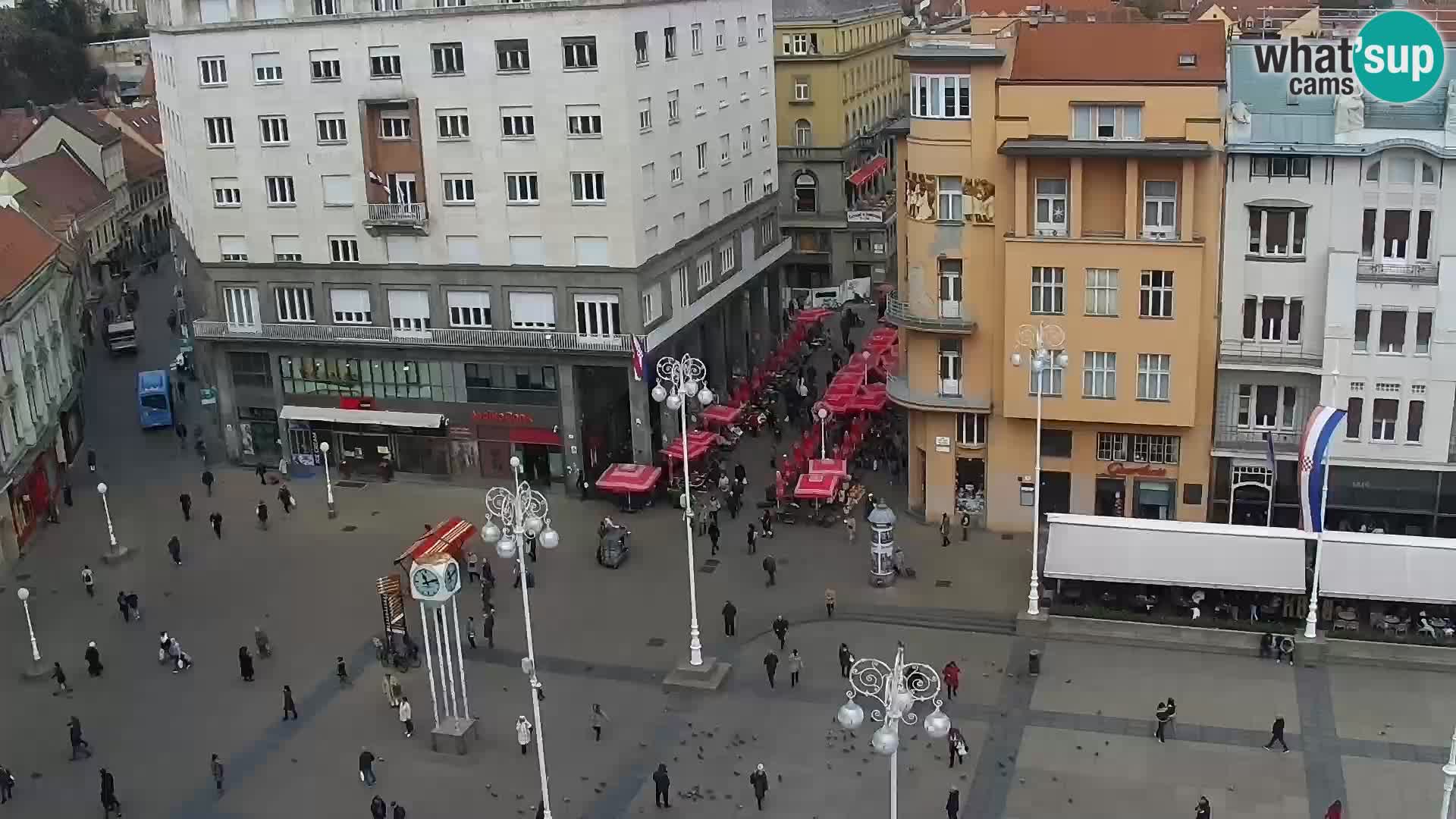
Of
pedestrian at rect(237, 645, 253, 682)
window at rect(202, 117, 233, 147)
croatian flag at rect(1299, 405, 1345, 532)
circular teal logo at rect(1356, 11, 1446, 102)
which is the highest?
circular teal logo at rect(1356, 11, 1446, 102)

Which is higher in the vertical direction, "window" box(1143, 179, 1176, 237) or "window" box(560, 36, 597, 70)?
"window" box(560, 36, 597, 70)

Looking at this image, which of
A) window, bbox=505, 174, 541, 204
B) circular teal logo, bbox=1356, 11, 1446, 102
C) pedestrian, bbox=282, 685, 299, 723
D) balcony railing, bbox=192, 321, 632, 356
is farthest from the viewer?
balcony railing, bbox=192, 321, 632, 356

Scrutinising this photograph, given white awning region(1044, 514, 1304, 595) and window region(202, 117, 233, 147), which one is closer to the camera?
white awning region(1044, 514, 1304, 595)

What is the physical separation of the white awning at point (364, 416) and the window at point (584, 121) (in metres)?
13.5

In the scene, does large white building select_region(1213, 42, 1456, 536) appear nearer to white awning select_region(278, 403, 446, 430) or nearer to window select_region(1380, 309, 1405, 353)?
window select_region(1380, 309, 1405, 353)

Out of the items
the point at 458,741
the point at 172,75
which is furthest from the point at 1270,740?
the point at 172,75

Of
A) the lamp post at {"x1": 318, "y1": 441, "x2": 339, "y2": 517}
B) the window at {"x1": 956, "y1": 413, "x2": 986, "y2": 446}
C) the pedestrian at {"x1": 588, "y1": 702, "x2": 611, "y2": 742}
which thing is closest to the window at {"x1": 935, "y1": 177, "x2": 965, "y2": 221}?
the window at {"x1": 956, "y1": 413, "x2": 986, "y2": 446}

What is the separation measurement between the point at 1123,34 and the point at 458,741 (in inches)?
1255

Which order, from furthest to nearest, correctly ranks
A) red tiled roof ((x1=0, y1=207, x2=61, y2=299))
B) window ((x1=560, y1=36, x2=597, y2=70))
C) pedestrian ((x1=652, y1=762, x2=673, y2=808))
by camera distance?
red tiled roof ((x1=0, y1=207, x2=61, y2=299)), window ((x1=560, y1=36, x2=597, y2=70)), pedestrian ((x1=652, y1=762, x2=673, y2=808))

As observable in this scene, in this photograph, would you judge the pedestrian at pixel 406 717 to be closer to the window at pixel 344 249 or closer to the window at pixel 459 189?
the window at pixel 459 189

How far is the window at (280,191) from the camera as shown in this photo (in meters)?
60.4

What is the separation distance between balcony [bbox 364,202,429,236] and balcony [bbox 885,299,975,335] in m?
19.4

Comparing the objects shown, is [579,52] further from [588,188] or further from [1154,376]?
[1154,376]

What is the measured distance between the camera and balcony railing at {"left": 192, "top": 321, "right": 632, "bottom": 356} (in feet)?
188
